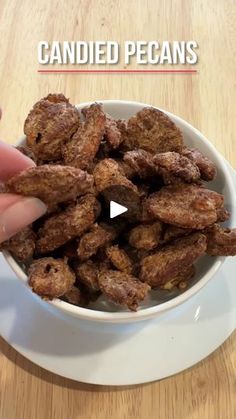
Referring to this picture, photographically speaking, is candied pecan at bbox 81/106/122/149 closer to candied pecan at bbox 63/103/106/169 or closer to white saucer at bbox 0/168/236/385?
candied pecan at bbox 63/103/106/169

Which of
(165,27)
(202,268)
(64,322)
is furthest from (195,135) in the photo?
(165,27)

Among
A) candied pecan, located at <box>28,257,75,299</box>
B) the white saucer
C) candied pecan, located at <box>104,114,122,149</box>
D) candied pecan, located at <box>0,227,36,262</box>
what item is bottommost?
the white saucer

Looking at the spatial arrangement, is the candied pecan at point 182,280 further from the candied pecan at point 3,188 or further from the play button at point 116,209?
the candied pecan at point 3,188

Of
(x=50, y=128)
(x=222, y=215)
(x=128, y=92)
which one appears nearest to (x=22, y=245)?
(x=50, y=128)

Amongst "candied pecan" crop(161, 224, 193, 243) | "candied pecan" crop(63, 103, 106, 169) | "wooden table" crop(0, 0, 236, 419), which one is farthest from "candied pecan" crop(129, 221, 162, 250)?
"wooden table" crop(0, 0, 236, 419)

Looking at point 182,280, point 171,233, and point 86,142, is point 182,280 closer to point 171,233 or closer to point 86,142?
point 171,233

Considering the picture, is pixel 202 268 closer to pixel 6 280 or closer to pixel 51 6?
pixel 6 280
